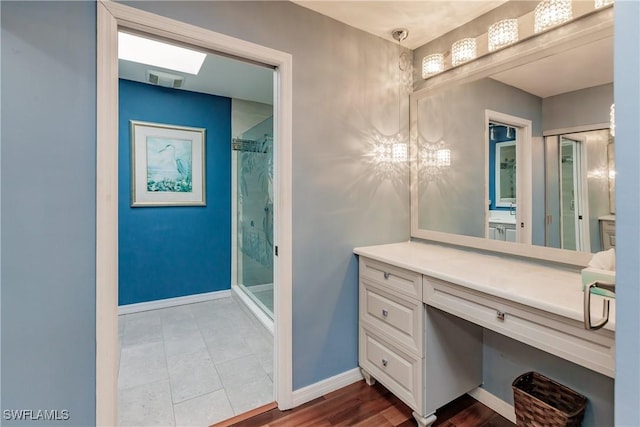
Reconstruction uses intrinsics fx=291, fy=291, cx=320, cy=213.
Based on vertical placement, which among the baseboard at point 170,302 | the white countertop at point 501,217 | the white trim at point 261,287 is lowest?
the baseboard at point 170,302

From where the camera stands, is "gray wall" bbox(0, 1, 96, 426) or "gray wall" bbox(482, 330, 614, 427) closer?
"gray wall" bbox(0, 1, 96, 426)

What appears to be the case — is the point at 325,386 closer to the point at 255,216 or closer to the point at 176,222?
the point at 255,216

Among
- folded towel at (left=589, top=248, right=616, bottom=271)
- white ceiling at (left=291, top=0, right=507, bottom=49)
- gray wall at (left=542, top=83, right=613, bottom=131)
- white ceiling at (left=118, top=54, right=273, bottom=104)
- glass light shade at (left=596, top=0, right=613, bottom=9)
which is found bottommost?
folded towel at (left=589, top=248, right=616, bottom=271)

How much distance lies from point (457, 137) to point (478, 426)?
1700mm

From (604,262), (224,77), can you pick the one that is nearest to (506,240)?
(604,262)

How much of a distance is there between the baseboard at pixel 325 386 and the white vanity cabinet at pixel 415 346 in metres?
0.18

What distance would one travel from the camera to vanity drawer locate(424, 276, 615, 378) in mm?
960

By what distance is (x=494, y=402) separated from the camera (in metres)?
1.69

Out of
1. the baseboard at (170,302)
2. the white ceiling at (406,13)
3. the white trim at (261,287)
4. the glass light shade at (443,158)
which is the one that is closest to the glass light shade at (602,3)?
the white ceiling at (406,13)

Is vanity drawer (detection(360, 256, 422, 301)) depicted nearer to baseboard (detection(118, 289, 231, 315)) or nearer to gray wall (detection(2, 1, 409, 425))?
gray wall (detection(2, 1, 409, 425))

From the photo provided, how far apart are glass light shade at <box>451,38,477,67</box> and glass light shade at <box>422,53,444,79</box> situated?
0.09 meters

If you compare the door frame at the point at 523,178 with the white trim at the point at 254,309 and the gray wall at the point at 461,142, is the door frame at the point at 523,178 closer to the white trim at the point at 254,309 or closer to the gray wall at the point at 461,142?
the gray wall at the point at 461,142

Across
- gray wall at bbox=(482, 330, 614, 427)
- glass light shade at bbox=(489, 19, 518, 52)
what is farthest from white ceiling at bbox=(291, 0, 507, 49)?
gray wall at bbox=(482, 330, 614, 427)

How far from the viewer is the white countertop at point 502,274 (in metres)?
1.04
